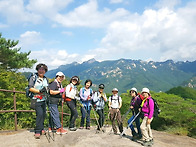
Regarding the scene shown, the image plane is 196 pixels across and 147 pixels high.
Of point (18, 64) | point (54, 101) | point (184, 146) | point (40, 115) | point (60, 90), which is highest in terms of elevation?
point (18, 64)

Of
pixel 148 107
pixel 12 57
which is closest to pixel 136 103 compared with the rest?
pixel 148 107

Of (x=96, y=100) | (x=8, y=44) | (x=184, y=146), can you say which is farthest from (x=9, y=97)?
(x=184, y=146)

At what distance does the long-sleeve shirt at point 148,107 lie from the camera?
4.95m

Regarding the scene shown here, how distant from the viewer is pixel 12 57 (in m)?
17.4

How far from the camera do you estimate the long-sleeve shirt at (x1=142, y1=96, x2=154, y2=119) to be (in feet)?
16.3

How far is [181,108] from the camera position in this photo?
443 inches

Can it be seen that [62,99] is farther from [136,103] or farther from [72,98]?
[136,103]

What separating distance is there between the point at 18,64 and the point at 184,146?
1598cm

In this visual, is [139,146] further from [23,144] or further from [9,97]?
[9,97]

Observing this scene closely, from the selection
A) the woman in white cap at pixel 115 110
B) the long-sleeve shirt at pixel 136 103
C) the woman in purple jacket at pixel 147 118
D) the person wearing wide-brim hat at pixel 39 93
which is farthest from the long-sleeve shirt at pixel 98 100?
the person wearing wide-brim hat at pixel 39 93

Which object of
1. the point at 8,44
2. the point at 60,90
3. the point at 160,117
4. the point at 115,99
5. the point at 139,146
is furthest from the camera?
the point at 8,44

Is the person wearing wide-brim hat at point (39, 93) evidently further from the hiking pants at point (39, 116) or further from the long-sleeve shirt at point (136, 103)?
the long-sleeve shirt at point (136, 103)

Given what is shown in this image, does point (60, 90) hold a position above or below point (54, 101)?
above

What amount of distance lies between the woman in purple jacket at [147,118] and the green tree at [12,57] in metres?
15.3
